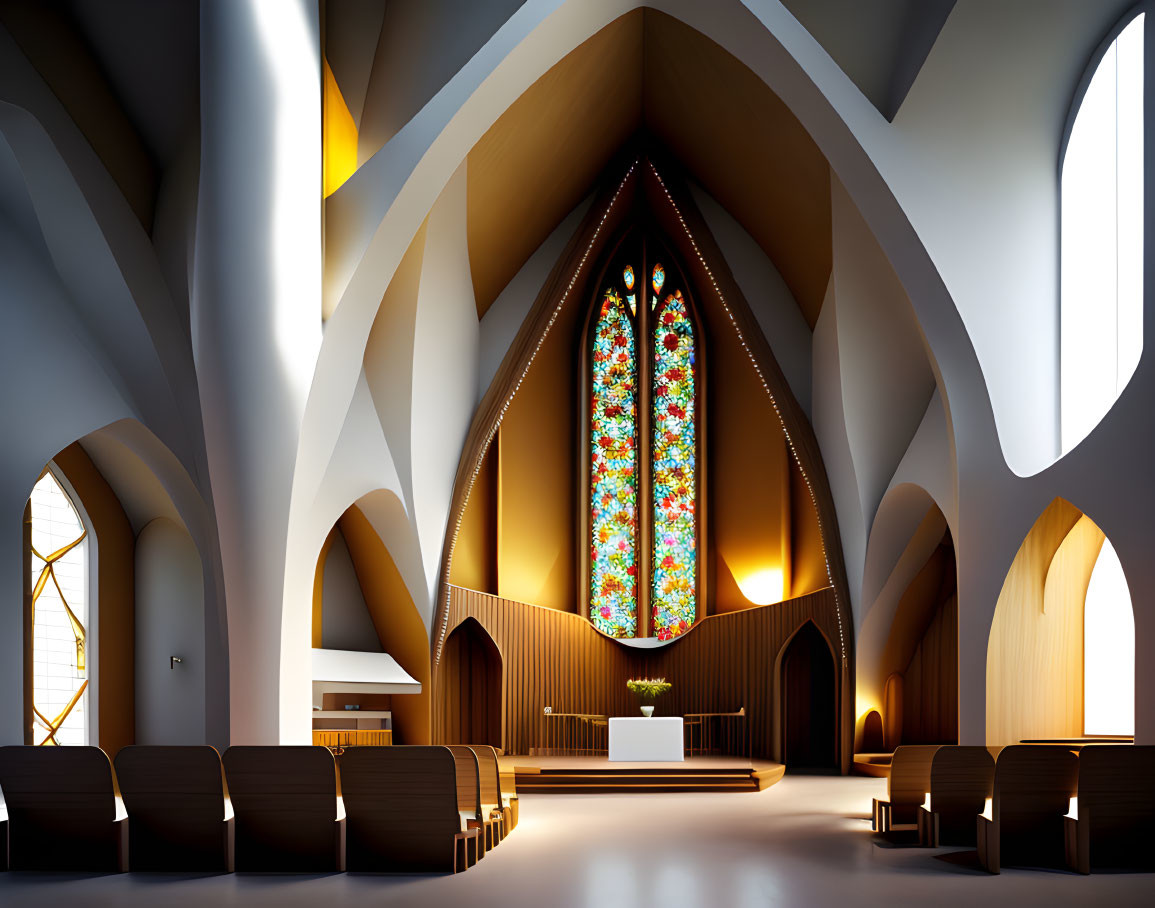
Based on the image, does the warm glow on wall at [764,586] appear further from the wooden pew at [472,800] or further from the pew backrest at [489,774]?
the wooden pew at [472,800]

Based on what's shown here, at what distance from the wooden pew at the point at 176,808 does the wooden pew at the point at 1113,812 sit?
384cm

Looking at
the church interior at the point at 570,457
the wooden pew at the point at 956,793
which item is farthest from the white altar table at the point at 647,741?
the wooden pew at the point at 956,793

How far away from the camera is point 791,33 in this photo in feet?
29.1

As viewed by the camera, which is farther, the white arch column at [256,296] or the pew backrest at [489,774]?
the white arch column at [256,296]

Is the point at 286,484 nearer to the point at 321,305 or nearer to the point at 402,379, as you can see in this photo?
the point at 321,305

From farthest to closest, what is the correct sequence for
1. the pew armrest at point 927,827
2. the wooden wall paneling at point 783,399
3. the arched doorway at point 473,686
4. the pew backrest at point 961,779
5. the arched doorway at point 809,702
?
the arched doorway at point 809,702
the arched doorway at point 473,686
the wooden wall paneling at point 783,399
the pew armrest at point 927,827
the pew backrest at point 961,779

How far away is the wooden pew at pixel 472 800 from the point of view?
5.71 meters

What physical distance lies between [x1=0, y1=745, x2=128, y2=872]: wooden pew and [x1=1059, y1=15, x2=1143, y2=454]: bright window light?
7249 millimetres

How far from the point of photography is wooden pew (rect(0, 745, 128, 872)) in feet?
16.4

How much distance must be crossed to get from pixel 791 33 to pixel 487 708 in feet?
27.6

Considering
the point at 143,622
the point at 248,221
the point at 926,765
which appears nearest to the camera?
the point at 926,765

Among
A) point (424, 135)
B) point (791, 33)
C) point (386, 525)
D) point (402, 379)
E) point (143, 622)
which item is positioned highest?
point (791, 33)

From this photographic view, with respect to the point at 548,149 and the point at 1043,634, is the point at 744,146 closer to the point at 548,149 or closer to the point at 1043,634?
the point at 548,149

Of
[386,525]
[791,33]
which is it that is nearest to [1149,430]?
[791,33]
